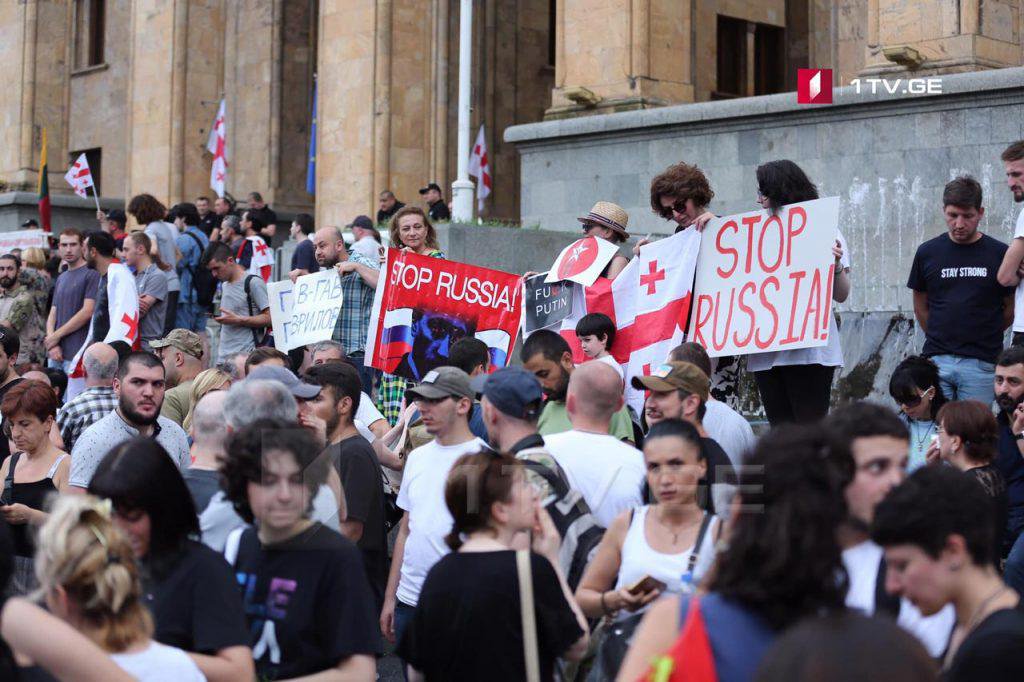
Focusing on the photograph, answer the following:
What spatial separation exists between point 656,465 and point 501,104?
23.5 metres

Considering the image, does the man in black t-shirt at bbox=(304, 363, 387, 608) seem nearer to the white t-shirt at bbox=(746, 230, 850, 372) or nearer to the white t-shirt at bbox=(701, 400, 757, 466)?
the white t-shirt at bbox=(701, 400, 757, 466)

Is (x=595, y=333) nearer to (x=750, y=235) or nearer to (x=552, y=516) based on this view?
(x=750, y=235)

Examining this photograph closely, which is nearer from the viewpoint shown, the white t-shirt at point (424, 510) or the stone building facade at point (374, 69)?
the white t-shirt at point (424, 510)

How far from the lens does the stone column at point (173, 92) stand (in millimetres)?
26672

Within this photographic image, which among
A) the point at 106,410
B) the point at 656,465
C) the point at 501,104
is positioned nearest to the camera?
the point at 656,465

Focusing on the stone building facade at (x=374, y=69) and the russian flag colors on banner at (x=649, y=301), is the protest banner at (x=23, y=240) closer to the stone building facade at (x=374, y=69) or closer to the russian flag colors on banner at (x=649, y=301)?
the stone building facade at (x=374, y=69)

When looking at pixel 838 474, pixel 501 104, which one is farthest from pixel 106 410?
pixel 501 104

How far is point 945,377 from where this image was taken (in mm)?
8906

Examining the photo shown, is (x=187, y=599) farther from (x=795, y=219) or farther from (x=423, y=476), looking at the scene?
(x=795, y=219)

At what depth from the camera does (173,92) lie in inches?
1055

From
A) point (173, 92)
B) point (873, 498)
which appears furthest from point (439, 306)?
point (173, 92)

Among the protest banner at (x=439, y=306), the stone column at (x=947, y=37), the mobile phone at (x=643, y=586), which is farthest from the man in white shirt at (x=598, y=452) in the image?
the stone column at (x=947, y=37)

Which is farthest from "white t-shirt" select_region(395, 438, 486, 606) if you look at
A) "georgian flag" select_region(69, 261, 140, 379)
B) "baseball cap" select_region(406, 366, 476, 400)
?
"georgian flag" select_region(69, 261, 140, 379)

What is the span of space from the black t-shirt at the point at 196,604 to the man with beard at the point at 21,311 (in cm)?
1080
